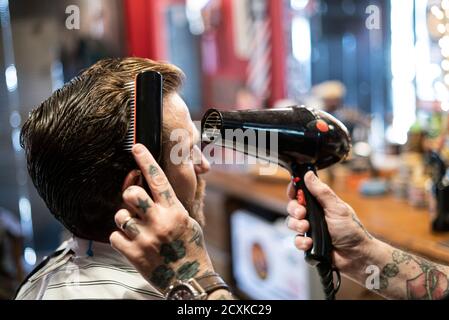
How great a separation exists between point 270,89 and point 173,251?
328cm

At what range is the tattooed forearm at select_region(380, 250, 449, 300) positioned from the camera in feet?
3.13

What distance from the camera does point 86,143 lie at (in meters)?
0.96

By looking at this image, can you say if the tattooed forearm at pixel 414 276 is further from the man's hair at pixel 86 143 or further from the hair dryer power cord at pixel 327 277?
the man's hair at pixel 86 143

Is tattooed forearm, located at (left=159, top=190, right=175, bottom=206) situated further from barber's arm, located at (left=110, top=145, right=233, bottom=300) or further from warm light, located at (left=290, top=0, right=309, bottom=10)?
warm light, located at (left=290, top=0, right=309, bottom=10)

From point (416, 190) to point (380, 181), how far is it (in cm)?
33

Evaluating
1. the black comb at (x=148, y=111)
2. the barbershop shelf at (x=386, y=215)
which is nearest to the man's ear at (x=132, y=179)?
the black comb at (x=148, y=111)

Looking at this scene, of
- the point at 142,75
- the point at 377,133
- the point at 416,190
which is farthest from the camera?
the point at 377,133

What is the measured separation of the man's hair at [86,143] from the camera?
0.96 metres

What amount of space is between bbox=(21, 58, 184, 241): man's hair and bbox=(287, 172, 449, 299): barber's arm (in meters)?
0.38

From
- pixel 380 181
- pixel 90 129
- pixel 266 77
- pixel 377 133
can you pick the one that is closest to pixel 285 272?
pixel 380 181

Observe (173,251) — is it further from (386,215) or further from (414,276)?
(386,215)

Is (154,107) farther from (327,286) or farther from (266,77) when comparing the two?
(266,77)

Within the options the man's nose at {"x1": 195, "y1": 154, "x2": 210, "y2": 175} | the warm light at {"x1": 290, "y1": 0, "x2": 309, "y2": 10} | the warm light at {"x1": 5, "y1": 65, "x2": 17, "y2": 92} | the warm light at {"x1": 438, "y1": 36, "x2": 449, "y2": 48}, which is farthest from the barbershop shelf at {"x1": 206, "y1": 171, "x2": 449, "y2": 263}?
the warm light at {"x1": 290, "y1": 0, "x2": 309, "y2": 10}

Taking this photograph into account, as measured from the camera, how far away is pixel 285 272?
2.34 meters
